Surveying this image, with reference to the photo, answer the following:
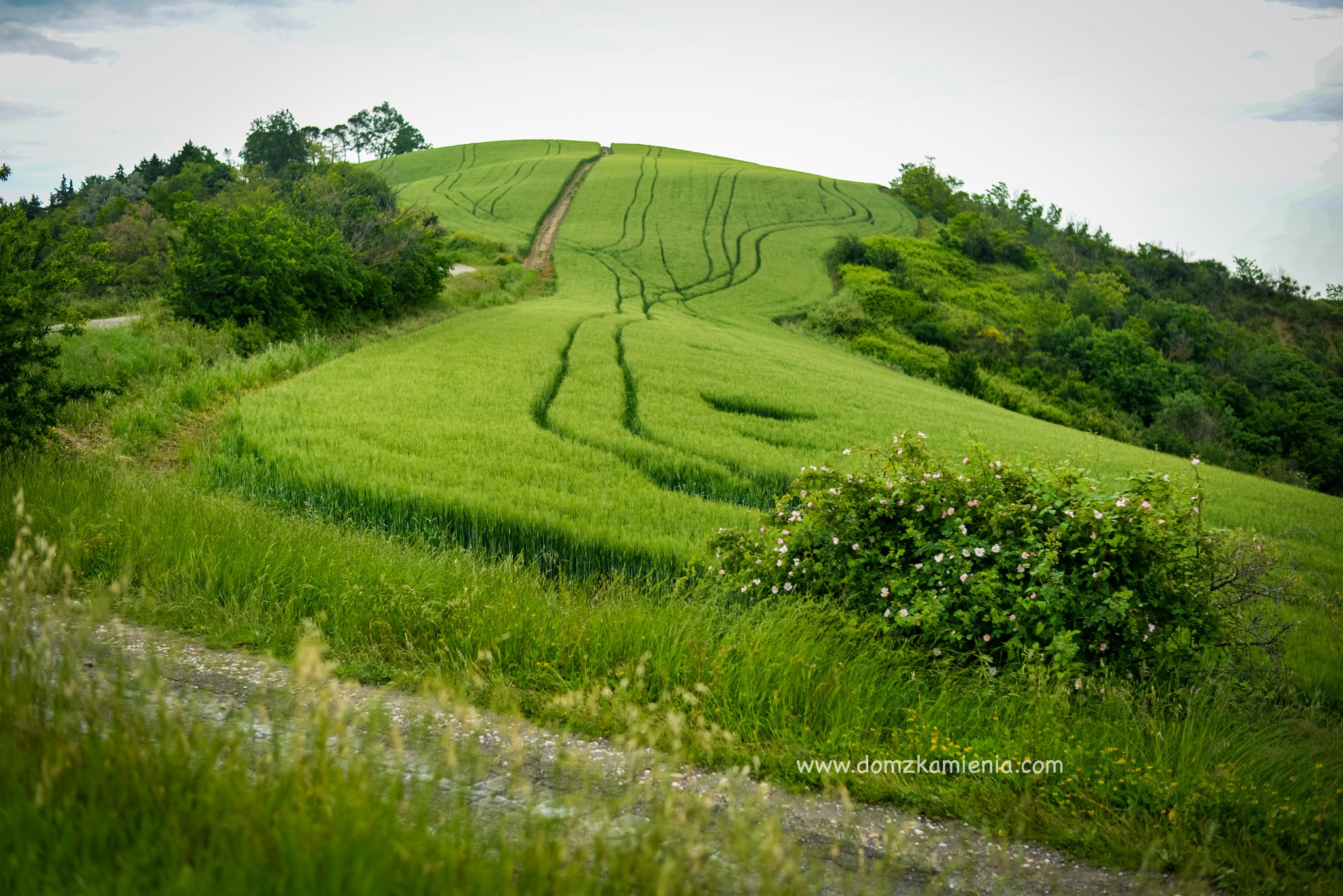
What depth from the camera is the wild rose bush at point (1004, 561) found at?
5965 millimetres

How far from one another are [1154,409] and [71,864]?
4453 centimetres

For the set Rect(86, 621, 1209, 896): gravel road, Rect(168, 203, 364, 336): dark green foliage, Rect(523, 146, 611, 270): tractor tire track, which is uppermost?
Rect(523, 146, 611, 270): tractor tire track

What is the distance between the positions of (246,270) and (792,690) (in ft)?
66.6

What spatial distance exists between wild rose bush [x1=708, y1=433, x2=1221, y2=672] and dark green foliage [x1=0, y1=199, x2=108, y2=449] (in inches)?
319

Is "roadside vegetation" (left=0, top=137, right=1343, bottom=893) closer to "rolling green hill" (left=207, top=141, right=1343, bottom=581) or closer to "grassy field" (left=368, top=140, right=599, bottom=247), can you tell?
"rolling green hill" (left=207, top=141, right=1343, bottom=581)

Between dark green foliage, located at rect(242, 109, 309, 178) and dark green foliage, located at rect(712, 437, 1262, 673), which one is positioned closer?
dark green foliage, located at rect(712, 437, 1262, 673)

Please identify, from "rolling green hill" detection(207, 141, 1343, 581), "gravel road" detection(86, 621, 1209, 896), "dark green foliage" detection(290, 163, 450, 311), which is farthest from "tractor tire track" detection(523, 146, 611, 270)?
"gravel road" detection(86, 621, 1209, 896)

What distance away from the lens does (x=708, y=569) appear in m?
7.41

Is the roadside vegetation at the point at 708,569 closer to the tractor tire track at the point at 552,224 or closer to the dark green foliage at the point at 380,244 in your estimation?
the dark green foliage at the point at 380,244

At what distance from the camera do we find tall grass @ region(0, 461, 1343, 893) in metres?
4.11

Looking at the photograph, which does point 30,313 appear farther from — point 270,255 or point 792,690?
point 270,255

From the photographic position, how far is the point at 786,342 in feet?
109

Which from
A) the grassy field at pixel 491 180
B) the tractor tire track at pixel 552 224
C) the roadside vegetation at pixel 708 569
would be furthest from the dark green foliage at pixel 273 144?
Result: the roadside vegetation at pixel 708 569

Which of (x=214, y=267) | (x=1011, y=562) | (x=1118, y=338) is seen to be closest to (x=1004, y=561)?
(x=1011, y=562)
